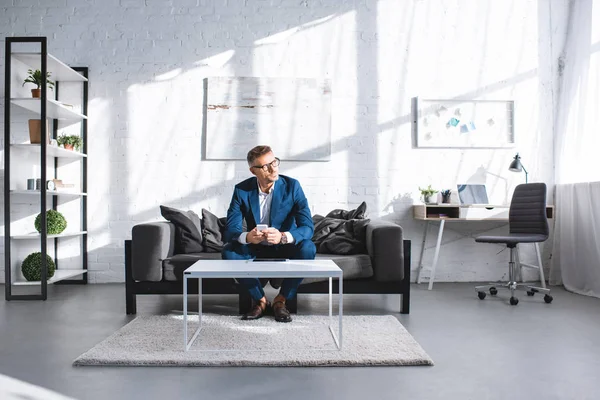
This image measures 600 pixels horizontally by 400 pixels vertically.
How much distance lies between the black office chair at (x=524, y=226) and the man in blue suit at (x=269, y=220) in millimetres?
1670

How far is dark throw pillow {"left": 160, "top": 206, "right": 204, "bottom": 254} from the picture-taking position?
3.89 metres

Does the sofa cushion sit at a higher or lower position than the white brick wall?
lower

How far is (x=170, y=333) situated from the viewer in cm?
294

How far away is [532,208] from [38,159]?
438 cm

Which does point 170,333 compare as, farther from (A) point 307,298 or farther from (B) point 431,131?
(B) point 431,131

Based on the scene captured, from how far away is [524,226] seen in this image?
4402mm

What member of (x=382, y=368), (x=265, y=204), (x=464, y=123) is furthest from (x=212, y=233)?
(x=464, y=123)

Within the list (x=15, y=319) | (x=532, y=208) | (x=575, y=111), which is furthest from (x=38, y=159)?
(x=575, y=111)

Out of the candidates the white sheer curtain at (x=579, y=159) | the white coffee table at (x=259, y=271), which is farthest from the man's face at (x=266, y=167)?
the white sheer curtain at (x=579, y=159)

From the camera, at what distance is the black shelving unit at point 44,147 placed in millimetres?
4035

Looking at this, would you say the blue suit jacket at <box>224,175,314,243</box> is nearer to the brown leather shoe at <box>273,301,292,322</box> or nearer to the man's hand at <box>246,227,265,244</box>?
the man's hand at <box>246,227,265,244</box>

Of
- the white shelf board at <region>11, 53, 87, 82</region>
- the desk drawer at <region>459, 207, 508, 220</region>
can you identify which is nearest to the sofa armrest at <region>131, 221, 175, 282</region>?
the white shelf board at <region>11, 53, 87, 82</region>

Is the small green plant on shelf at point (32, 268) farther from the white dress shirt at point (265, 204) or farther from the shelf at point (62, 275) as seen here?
the white dress shirt at point (265, 204)

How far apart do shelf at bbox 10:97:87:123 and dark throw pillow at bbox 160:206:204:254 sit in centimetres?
138
